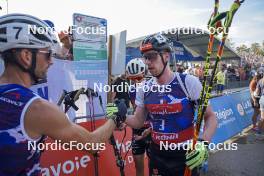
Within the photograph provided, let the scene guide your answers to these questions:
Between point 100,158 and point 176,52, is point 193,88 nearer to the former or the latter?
point 100,158

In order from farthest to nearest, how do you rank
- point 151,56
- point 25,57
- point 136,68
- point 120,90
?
1. point 120,90
2. point 136,68
3. point 151,56
4. point 25,57

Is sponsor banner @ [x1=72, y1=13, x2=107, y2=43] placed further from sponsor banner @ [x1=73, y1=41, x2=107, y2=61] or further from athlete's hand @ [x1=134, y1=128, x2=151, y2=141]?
athlete's hand @ [x1=134, y1=128, x2=151, y2=141]

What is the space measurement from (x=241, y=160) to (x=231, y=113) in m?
2.15

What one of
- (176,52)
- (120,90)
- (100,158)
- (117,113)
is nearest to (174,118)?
(117,113)

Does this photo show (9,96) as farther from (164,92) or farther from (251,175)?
(251,175)

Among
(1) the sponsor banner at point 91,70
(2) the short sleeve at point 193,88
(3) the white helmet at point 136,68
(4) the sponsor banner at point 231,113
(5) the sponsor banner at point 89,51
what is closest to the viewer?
(2) the short sleeve at point 193,88

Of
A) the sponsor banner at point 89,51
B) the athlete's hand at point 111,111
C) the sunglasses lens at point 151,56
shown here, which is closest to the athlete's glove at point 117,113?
the athlete's hand at point 111,111

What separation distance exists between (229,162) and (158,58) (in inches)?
172

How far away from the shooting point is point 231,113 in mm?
8586

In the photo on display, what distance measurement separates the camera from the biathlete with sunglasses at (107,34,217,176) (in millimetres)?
3115

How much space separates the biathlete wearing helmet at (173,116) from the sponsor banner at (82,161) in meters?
1.60

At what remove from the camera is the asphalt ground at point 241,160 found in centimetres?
596

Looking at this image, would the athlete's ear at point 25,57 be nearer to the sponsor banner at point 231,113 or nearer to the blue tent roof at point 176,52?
the sponsor banner at point 231,113

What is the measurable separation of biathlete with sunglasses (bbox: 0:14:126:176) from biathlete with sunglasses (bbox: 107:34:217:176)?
1119mm
